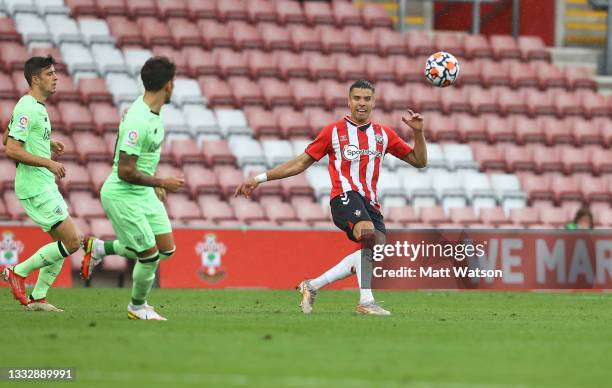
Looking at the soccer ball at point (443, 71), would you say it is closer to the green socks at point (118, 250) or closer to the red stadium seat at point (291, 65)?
the green socks at point (118, 250)

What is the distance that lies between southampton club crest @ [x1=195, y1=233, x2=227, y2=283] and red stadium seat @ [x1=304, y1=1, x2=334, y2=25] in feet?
28.8

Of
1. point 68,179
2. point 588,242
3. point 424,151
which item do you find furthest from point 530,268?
point 68,179

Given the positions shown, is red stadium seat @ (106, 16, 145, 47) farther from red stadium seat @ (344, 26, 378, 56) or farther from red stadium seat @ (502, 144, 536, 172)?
red stadium seat @ (502, 144, 536, 172)

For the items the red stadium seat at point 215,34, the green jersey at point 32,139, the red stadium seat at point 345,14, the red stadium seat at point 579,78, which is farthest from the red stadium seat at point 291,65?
the green jersey at point 32,139

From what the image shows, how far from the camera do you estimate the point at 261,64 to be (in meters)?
23.8

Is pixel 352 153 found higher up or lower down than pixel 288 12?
lower down

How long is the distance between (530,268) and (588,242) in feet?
2.88

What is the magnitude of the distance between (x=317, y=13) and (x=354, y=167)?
14.4 meters

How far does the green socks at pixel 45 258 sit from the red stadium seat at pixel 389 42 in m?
14.5

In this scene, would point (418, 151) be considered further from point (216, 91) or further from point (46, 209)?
point (216, 91)

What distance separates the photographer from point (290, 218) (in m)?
20.2

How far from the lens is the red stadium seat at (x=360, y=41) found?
2496 centimetres

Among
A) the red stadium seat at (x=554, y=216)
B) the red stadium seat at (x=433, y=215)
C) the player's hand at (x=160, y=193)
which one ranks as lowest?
the red stadium seat at (x=554, y=216)

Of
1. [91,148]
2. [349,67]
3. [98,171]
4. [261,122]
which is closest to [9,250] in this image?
[98,171]
